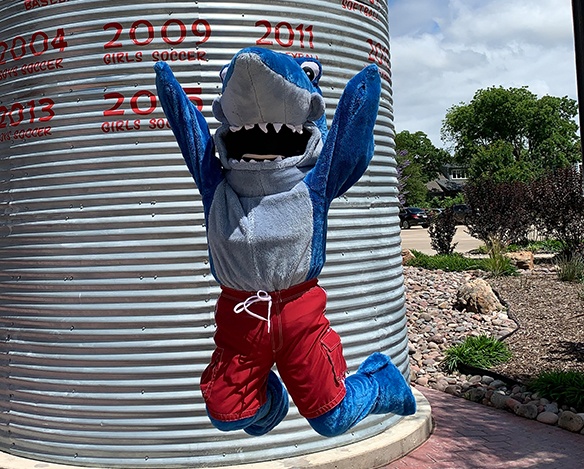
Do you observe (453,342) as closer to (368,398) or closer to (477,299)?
(477,299)

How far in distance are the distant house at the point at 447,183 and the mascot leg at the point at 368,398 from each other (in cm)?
7460

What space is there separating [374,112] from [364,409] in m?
1.23

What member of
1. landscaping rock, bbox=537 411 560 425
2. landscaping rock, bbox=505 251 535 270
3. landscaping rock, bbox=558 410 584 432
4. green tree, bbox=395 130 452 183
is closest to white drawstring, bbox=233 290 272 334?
landscaping rock, bbox=558 410 584 432

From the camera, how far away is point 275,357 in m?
2.88

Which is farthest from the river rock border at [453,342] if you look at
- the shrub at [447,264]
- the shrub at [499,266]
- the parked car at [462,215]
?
the parked car at [462,215]

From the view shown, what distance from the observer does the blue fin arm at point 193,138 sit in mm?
2965

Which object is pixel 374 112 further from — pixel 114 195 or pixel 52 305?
pixel 52 305

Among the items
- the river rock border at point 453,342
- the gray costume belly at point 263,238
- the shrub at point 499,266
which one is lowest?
the river rock border at point 453,342

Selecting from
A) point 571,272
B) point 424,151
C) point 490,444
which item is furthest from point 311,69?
point 424,151

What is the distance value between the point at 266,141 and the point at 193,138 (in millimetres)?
344

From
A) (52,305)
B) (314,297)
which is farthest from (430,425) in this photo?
(314,297)

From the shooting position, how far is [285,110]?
8.89 feet

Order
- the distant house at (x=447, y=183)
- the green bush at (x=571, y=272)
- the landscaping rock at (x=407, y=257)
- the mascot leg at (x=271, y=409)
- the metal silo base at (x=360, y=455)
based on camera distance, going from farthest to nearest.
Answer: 1. the distant house at (x=447, y=183)
2. the landscaping rock at (x=407, y=257)
3. the green bush at (x=571, y=272)
4. the metal silo base at (x=360, y=455)
5. the mascot leg at (x=271, y=409)

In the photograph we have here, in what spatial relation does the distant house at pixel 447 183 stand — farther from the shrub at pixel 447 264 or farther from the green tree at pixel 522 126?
the shrub at pixel 447 264
